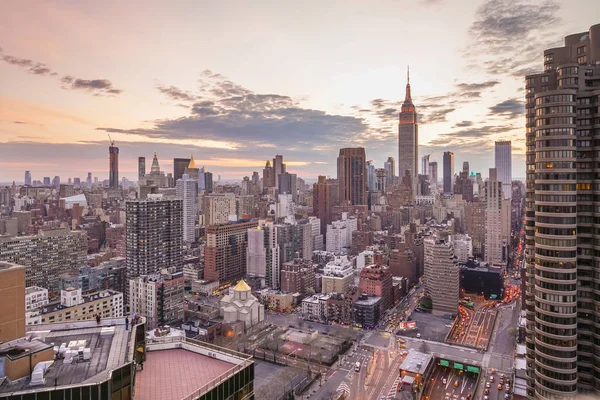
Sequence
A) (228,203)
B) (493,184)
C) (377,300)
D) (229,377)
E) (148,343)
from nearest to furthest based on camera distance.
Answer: (229,377)
(148,343)
(377,300)
(493,184)
(228,203)

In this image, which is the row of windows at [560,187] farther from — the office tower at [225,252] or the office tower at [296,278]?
the office tower at [225,252]

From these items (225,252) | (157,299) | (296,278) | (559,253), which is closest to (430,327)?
(296,278)

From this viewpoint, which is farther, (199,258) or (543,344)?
(199,258)

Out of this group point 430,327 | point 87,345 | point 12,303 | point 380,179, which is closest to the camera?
point 12,303

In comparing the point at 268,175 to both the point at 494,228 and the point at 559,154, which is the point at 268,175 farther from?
the point at 559,154

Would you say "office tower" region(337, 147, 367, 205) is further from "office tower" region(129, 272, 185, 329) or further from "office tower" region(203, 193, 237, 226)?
"office tower" region(129, 272, 185, 329)

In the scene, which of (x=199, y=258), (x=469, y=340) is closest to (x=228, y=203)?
(x=199, y=258)

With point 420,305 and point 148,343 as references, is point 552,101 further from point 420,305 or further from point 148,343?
point 420,305

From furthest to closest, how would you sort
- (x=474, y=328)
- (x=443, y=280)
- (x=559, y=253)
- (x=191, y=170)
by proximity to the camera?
(x=191, y=170), (x=443, y=280), (x=474, y=328), (x=559, y=253)
